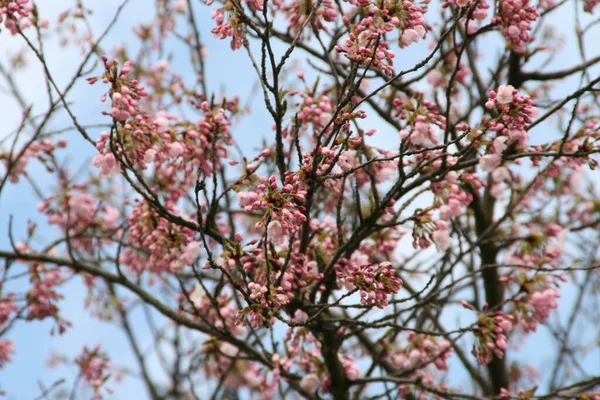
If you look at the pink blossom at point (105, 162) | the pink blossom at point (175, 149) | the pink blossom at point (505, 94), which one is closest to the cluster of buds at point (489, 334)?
the pink blossom at point (505, 94)

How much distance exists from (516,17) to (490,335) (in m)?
1.77

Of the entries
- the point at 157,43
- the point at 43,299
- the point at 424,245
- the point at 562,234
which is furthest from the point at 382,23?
the point at 157,43

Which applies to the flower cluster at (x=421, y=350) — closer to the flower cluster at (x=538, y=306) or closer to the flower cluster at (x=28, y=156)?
the flower cluster at (x=538, y=306)

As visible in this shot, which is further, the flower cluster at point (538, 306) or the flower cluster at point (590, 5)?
the flower cluster at point (590, 5)

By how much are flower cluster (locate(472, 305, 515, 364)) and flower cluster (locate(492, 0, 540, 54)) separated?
158cm

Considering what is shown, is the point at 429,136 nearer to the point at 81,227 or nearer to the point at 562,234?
the point at 562,234

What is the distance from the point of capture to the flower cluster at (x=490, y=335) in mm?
3361

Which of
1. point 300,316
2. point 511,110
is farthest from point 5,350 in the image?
point 511,110

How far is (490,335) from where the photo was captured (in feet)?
11.1

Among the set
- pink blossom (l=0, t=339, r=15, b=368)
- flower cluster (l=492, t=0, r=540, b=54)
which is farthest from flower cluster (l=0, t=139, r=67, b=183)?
flower cluster (l=492, t=0, r=540, b=54)

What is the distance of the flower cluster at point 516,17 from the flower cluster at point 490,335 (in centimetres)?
158

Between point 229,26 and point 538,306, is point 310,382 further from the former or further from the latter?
point 229,26

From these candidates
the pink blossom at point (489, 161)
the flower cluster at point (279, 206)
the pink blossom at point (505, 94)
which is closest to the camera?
the flower cluster at point (279, 206)

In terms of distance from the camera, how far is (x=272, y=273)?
308 centimetres
